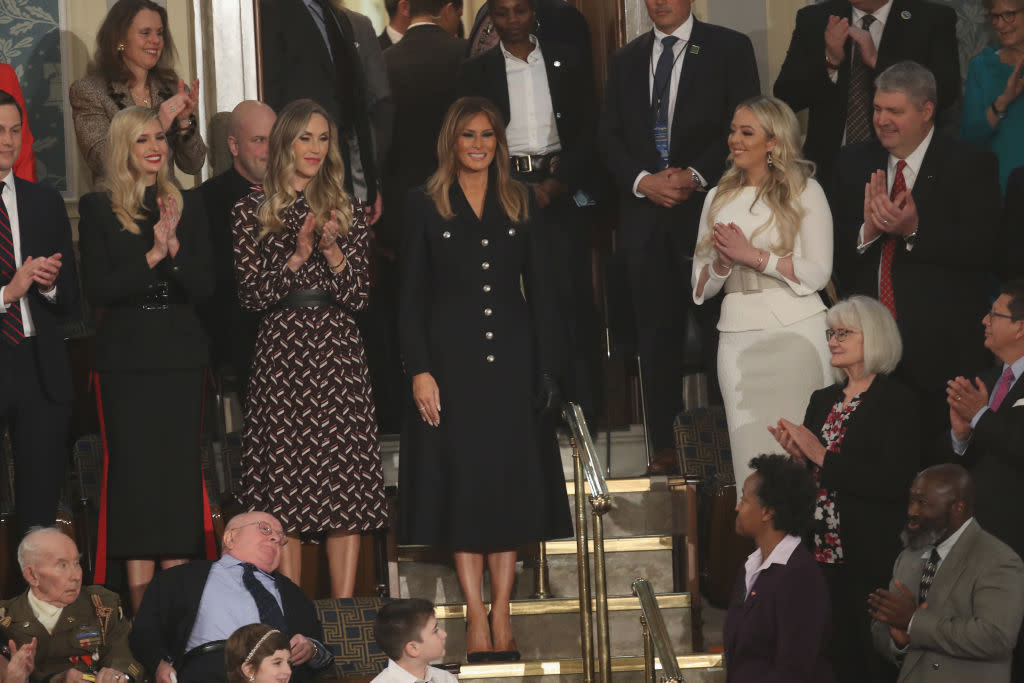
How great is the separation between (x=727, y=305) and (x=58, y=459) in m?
2.42

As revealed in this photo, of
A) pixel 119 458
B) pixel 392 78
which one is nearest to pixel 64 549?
pixel 119 458

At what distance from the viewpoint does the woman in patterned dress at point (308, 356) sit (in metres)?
5.54

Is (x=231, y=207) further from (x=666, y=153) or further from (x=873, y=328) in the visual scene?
(x=873, y=328)

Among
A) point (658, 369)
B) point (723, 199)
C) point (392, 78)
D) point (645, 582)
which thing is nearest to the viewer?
point (645, 582)

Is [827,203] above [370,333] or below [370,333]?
above

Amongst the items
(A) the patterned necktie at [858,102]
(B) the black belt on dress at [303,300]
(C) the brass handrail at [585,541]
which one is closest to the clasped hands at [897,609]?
(C) the brass handrail at [585,541]

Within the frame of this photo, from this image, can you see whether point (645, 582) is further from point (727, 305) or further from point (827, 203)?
point (827, 203)

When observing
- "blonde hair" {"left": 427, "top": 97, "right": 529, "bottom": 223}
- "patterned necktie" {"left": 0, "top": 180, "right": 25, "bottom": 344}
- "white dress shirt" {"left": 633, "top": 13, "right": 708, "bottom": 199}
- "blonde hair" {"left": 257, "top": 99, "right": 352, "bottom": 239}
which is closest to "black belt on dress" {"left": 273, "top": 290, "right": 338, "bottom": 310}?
"blonde hair" {"left": 257, "top": 99, "right": 352, "bottom": 239}

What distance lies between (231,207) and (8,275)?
950mm

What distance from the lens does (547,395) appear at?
18.4 ft

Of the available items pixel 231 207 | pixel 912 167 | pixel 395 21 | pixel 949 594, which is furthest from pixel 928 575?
pixel 395 21

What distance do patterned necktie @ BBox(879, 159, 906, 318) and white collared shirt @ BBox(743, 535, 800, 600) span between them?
4.77ft

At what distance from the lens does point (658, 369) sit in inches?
249

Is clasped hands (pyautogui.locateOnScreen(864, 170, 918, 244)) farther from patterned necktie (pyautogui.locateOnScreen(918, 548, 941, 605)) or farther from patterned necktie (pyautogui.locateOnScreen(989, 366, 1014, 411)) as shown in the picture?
patterned necktie (pyautogui.locateOnScreen(918, 548, 941, 605))
